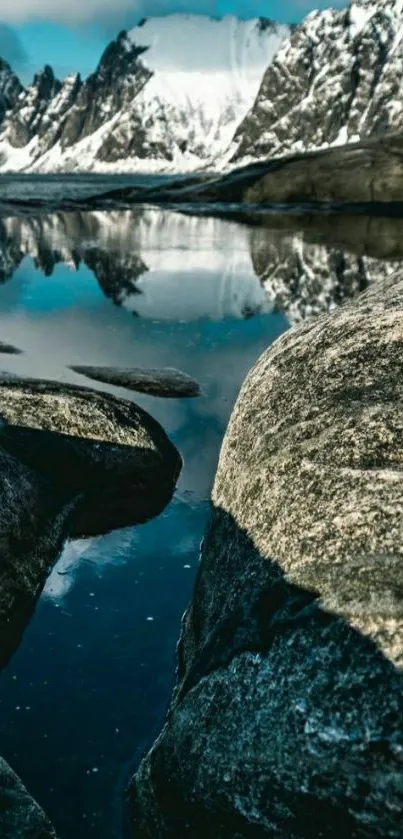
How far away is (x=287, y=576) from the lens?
18.3ft

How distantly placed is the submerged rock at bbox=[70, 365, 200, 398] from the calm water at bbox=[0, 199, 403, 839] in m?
0.42

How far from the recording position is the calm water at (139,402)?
5.95 m

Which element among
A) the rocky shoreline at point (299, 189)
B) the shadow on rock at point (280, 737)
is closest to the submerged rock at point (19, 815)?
the shadow on rock at point (280, 737)

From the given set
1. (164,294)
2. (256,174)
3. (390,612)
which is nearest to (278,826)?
(390,612)

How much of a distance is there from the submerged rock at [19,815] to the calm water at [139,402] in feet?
1.07

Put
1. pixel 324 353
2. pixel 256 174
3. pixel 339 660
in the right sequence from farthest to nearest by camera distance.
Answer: pixel 256 174, pixel 324 353, pixel 339 660

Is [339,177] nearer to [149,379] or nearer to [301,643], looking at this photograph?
[149,379]

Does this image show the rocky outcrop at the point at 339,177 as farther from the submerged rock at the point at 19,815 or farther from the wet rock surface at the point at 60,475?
the submerged rock at the point at 19,815

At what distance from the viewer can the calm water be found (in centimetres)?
595

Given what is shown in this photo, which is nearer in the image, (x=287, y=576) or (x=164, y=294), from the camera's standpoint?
(x=287, y=576)

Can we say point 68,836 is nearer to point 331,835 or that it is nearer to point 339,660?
point 331,835

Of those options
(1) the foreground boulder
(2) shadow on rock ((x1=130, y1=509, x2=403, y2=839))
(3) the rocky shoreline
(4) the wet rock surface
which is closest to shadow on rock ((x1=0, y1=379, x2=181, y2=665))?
(4) the wet rock surface

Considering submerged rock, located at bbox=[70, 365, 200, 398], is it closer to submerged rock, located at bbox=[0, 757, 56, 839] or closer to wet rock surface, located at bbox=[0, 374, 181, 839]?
wet rock surface, located at bbox=[0, 374, 181, 839]

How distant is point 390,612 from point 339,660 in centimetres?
43
